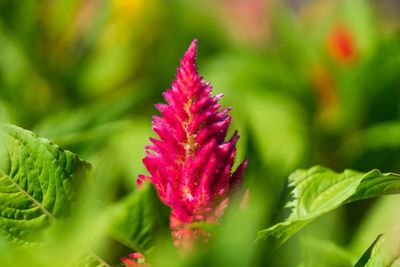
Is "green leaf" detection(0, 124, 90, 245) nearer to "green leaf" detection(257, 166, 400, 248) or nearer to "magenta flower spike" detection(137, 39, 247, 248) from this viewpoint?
"magenta flower spike" detection(137, 39, 247, 248)

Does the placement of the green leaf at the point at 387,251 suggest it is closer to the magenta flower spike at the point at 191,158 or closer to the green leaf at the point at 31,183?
the magenta flower spike at the point at 191,158

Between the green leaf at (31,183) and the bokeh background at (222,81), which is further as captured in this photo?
the bokeh background at (222,81)

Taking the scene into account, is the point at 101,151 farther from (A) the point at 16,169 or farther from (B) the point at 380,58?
(B) the point at 380,58

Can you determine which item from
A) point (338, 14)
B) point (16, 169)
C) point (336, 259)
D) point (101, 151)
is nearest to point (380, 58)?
point (338, 14)

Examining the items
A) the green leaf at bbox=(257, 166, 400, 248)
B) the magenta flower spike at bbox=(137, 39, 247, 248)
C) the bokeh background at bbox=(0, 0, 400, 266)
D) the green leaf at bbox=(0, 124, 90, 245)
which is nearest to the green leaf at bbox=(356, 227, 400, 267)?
the green leaf at bbox=(257, 166, 400, 248)

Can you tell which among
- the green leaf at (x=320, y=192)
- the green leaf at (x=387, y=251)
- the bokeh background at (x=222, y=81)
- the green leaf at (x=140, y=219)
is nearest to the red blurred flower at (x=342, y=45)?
the bokeh background at (x=222, y=81)

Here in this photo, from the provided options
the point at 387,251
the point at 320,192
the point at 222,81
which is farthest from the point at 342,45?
the point at 387,251
